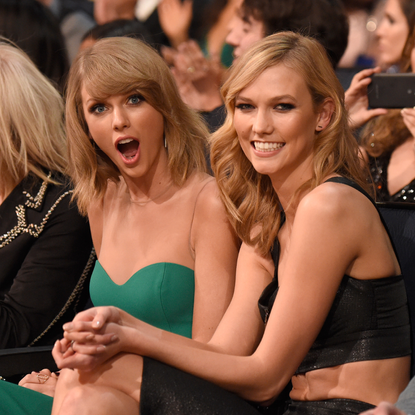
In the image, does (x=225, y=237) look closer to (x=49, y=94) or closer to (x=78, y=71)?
(x=78, y=71)

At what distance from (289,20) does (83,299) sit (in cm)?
121

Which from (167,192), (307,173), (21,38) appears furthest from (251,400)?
(21,38)

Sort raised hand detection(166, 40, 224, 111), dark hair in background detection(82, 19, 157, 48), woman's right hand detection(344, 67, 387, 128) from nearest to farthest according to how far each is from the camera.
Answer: woman's right hand detection(344, 67, 387, 128)
dark hair in background detection(82, 19, 157, 48)
raised hand detection(166, 40, 224, 111)

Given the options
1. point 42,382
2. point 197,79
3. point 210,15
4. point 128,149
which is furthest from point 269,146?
point 210,15

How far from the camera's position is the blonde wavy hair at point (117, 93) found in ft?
5.47

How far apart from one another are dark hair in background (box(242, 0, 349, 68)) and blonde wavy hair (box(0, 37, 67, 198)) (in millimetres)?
842

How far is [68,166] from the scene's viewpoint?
1.93 metres

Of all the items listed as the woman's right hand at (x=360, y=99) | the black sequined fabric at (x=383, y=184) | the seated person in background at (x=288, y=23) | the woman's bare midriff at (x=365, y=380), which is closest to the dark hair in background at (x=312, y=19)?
the seated person in background at (x=288, y=23)

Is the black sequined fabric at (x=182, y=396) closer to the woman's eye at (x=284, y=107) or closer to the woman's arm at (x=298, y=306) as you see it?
the woman's arm at (x=298, y=306)

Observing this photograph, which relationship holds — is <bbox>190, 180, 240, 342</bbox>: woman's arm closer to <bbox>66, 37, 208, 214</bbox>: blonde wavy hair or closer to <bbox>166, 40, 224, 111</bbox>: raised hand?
<bbox>66, 37, 208, 214</bbox>: blonde wavy hair

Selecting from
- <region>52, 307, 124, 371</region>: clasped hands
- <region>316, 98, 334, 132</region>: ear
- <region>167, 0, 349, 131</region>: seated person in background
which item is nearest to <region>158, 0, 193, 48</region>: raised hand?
<region>167, 0, 349, 131</region>: seated person in background

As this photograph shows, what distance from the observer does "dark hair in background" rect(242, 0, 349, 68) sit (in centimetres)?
227

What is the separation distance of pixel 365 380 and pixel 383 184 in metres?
1.13

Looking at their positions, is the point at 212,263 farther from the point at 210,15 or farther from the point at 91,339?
the point at 210,15
